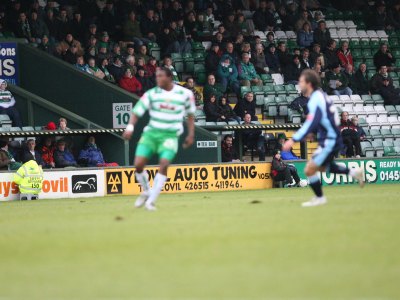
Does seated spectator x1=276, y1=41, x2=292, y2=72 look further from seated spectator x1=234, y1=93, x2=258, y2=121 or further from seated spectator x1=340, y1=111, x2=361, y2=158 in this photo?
seated spectator x1=340, y1=111, x2=361, y2=158

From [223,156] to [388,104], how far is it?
A: 821 centimetres

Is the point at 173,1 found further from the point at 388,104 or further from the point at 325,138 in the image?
the point at 325,138

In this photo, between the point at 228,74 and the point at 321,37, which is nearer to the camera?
the point at 228,74

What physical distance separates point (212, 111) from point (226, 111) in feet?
1.48

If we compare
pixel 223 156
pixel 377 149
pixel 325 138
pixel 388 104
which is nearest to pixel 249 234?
pixel 325 138

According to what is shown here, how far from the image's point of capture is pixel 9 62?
1147 inches

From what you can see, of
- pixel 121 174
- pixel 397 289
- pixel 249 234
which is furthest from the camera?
pixel 121 174

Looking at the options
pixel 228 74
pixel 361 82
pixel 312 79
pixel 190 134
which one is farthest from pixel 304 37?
pixel 312 79

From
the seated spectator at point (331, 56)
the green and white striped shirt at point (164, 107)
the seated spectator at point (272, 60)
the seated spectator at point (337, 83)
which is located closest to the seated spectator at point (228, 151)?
the seated spectator at point (272, 60)

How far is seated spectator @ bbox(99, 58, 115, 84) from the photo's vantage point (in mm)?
29125

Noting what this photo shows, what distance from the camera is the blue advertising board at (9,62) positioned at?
94.8 feet

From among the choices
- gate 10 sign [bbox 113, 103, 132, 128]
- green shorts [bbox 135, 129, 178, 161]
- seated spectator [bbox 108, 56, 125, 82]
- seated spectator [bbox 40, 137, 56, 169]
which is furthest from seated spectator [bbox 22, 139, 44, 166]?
green shorts [bbox 135, 129, 178, 161]

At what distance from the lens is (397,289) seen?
7867mm

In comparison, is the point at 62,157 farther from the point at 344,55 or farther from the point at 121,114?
the point at 344,55
